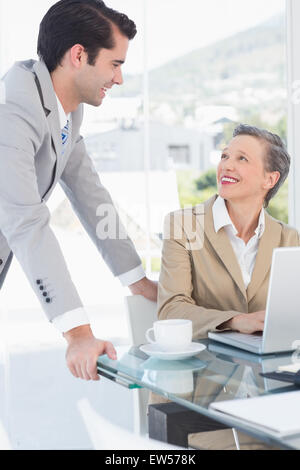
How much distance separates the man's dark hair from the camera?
220 cm

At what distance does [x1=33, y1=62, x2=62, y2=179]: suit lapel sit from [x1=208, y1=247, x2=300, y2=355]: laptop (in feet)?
2.64

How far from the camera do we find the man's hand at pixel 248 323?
199cm

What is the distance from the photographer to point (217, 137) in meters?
6.75

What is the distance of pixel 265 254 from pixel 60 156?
728mm

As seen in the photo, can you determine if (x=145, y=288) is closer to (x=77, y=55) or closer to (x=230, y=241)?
(x=230, y=241)

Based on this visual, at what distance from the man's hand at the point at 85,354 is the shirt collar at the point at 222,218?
750mm

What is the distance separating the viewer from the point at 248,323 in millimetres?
2004

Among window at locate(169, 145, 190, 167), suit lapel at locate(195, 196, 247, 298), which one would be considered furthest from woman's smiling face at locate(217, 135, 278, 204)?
window at locate(169, 145, 190, 167)

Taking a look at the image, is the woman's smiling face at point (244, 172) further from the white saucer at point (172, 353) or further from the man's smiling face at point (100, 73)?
the white saucer at point (172, 353)

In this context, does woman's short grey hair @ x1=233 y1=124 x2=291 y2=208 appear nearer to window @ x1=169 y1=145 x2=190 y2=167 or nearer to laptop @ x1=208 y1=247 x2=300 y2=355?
laptop @ x1=208 y1=247 x2=300 y2=355

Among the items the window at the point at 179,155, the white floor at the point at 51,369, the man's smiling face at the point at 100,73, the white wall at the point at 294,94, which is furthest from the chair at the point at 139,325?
the window at the point at 179,155

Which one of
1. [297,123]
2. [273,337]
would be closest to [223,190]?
[273,337]

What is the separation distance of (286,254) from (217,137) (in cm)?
515

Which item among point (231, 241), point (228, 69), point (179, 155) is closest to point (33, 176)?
point (231, 241)
